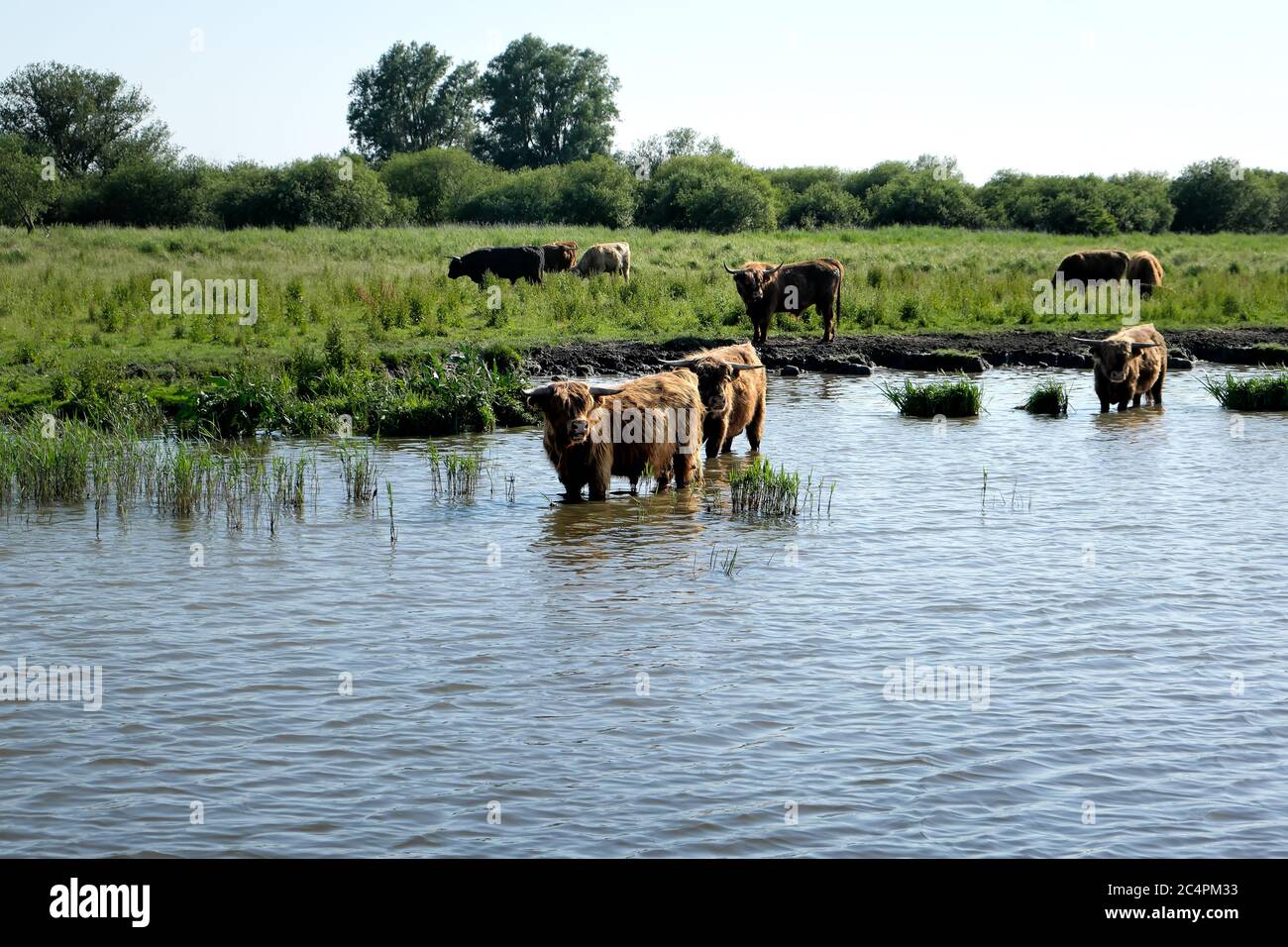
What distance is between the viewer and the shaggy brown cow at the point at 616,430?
1001 centimetres

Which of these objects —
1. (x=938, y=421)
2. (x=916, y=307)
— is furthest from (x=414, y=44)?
(x=938, y=421)

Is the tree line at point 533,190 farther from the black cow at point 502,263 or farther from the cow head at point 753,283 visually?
the cow head at point 753,283

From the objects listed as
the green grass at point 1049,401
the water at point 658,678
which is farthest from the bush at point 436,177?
the water at point 658,678

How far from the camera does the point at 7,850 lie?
4.64 metres

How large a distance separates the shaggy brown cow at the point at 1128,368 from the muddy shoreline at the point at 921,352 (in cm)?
355

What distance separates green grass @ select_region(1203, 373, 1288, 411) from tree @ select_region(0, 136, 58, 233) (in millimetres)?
33474

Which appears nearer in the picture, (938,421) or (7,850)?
(7,850)

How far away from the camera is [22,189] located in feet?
134

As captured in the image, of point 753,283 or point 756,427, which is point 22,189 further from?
point 756,427

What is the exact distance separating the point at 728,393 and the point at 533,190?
4511cm

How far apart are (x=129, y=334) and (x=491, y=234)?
23193 millimetres

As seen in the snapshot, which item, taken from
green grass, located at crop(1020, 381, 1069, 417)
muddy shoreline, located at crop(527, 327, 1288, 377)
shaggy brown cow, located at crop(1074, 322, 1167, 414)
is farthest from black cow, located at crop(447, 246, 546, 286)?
shaggy brown cow, located at crop(1074, 322, 1167, 414)

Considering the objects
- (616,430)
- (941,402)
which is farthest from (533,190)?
(616,430)
